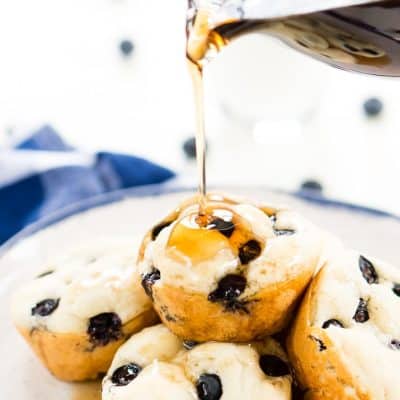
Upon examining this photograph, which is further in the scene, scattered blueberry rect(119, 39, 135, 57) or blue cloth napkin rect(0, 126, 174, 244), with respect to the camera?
scattered blueberry rect(119, 39, 135, 57)

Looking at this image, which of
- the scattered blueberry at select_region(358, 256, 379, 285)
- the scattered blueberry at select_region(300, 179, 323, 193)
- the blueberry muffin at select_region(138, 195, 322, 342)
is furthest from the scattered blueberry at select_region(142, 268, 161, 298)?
the scattered blueberry at select_region(300, 179, 323, 193)

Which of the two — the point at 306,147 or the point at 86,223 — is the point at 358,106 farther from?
the point at 86,223

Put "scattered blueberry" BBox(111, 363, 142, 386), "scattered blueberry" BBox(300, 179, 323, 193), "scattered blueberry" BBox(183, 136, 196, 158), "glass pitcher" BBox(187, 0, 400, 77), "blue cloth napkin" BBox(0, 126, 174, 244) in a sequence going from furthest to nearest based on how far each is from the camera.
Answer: "scattered blueberry" BBox(183, 136, 196, 158), "scattered blueberry" BBox(300, 179, 323, 193), "blue cloth napkin" BBox(0, 126, 174, 244), "scattered blueberry" BBox(111, 363, 142, 386), "glass pitcher" BBox(187, 0, 400, 77)

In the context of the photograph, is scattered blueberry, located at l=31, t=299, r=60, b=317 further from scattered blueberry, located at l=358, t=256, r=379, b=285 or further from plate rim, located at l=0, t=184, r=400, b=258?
scattered blueberry, located at l=358, t=256, r=379, b=285

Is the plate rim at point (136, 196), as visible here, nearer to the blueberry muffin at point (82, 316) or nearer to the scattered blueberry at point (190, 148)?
the blueberry muffin at point (82, 316)

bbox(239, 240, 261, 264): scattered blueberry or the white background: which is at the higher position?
bbox(239, 240, 261, 264): scattered blueberry

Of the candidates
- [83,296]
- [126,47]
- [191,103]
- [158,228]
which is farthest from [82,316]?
[126,47]
